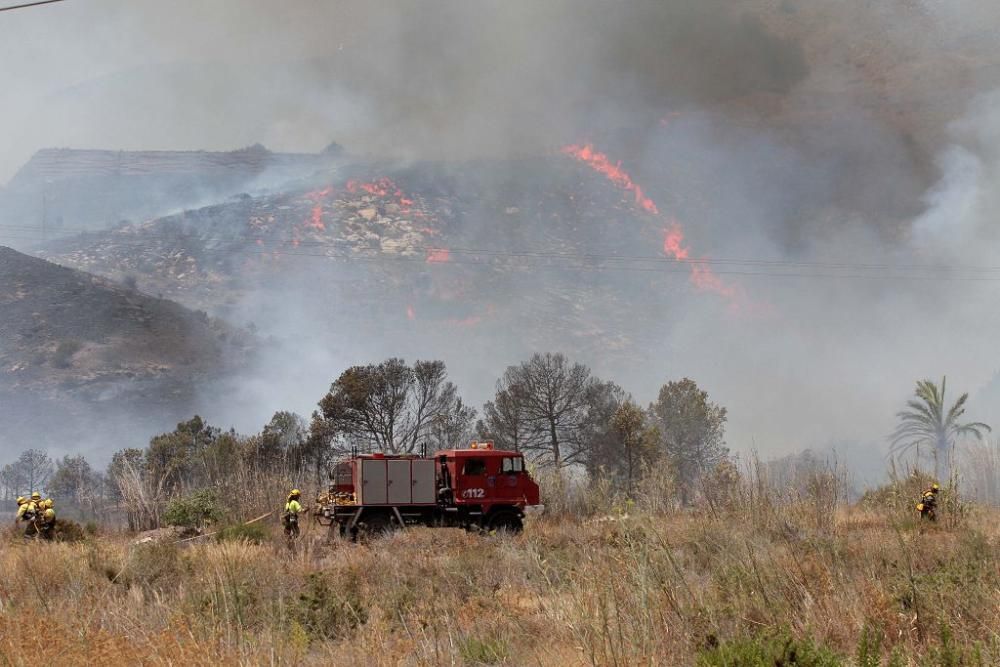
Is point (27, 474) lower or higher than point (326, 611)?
higher

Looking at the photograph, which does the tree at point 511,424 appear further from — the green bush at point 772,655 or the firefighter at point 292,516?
the green bush at point 772,655

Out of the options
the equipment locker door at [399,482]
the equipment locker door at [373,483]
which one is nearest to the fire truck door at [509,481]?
the equipment locker door at [399,482]

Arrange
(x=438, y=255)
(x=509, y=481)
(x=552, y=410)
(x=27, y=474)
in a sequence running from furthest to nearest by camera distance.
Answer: (x=438, y=255)
(x=27, y=474)
(x=552, y=410)
(x=509, y=481)

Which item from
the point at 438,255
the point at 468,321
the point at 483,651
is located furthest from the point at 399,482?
the point at 438,255

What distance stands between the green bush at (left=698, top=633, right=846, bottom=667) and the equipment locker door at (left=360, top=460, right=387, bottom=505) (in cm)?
2107

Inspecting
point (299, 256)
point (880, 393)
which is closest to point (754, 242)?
point (880, 393)

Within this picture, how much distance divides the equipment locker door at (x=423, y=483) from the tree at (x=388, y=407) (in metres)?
24.3

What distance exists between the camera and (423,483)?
1072 inches

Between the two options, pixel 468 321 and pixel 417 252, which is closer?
pixel 468 321

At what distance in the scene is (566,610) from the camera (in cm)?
689

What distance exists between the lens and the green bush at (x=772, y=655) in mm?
6016

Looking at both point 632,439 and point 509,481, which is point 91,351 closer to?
point 632,439

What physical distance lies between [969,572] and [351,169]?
196m

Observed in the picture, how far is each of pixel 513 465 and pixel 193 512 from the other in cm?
1075
